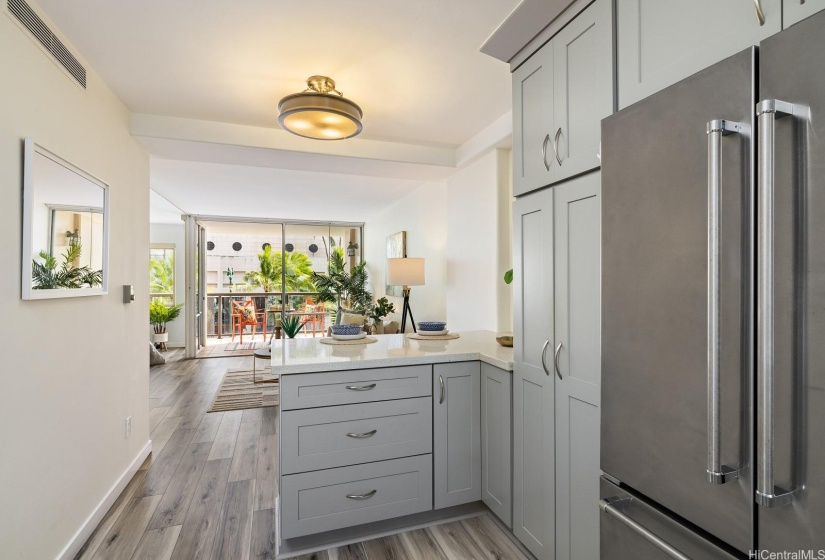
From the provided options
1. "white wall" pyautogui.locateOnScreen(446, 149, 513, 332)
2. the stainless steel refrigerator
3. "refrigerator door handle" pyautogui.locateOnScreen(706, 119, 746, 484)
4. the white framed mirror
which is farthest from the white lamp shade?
"refrigerator door handle" pyautogui.locateOnScreen(706, 119, 746, 484)

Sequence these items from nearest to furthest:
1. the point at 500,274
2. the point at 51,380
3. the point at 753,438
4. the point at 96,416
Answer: the point at 753,438 → the point at 51,380 → the point at 96,416 → the point at 500,274

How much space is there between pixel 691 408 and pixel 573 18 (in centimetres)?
141

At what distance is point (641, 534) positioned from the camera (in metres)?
1.13

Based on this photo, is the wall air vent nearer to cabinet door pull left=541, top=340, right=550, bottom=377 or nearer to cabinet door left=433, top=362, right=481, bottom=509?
cabinet door left=433, top=362, right=481, bottom=509

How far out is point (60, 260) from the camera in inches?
74.1

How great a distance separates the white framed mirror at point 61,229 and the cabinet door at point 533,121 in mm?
2017

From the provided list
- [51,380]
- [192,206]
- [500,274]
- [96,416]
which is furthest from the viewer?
[192,206]

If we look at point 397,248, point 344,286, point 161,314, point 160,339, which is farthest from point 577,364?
point 160,339

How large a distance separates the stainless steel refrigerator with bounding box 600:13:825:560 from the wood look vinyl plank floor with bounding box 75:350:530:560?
3.61 feet

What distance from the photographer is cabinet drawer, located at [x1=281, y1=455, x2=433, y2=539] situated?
197 centimetres

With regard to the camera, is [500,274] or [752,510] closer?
[752,510]

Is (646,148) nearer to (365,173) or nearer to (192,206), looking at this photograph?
(365,173)

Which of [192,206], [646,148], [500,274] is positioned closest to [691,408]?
[646,148]

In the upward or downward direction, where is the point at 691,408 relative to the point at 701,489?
upward
